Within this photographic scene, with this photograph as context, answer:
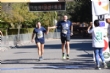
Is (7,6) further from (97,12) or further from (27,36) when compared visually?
(97,12)

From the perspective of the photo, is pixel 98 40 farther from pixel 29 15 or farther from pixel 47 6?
pixel 29 15

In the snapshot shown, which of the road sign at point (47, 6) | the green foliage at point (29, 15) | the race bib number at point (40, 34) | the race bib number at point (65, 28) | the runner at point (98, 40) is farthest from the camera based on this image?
the green foliage at point (29, 15)

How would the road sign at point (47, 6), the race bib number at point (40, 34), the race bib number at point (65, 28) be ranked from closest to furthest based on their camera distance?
the road sign at point (47, 6) → the race bib number at point (65, 28) → the race bib number at point (40, 34)

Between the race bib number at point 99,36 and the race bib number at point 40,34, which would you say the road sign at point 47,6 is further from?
the race bib number at point 99,36

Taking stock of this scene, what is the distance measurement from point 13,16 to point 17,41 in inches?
303

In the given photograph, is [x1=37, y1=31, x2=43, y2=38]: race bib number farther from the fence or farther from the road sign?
the fence

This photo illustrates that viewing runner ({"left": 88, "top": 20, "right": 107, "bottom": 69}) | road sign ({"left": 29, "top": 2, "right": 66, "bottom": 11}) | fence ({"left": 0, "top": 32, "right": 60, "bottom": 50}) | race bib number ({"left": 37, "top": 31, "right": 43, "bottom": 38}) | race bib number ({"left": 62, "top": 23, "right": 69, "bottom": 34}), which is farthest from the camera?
fence ({"left": 0, "top": 32, "right": 60, "bottom": 50})

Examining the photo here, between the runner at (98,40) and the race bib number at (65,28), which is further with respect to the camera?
the race bib number at (65,28)

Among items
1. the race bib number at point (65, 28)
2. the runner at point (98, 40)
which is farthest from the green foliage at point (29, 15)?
the runner at point (98, 40)

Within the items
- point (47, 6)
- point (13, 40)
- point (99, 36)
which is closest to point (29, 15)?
point (13, 40)

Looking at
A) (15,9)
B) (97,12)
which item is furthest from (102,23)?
(15,9)

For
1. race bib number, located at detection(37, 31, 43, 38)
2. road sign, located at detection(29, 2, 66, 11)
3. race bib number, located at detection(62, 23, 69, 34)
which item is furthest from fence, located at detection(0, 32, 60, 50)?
race bib number, located at detection(62, 23, 69, 34)

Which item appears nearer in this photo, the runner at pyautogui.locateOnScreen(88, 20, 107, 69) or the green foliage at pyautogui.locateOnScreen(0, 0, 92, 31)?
the runner at pyautogui.locateOnScreen(88, 20, 107, 69)

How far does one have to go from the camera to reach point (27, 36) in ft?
160
